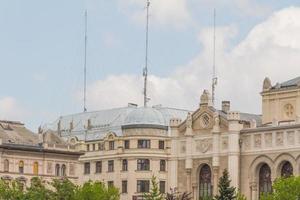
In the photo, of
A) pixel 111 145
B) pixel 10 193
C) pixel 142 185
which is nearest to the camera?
pixel 10 193

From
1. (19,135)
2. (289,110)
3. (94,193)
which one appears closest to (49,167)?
(19,135)

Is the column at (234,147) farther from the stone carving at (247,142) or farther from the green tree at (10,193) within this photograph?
the green tree at (10,193)

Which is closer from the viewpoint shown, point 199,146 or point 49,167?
point 49,167

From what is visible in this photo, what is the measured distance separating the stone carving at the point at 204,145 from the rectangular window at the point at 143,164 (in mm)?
8097

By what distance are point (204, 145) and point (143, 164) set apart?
10.3 meters

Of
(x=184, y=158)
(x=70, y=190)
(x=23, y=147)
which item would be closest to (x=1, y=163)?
(x=23, y=147)

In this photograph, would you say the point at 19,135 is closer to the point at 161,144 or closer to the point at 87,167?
the point at 87,167

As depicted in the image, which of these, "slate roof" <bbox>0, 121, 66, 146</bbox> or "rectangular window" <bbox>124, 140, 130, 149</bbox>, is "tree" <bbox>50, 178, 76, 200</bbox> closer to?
"slate roof" <bbox>0, 121, 66, 146</bbox>

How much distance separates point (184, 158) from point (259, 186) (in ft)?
49.4

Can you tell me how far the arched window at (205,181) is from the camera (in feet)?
576

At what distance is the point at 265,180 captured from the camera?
168 meters

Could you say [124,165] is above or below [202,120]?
below

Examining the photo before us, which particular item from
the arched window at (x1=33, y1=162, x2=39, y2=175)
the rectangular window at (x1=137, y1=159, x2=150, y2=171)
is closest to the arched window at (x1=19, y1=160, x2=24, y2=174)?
the arched window at (x1=33, y1=162, x2=39, y2=175)

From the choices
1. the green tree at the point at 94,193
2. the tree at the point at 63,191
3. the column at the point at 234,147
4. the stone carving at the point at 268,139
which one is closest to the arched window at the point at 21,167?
the green tree at the point at 94,193
